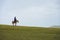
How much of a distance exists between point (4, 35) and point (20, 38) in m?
2.33

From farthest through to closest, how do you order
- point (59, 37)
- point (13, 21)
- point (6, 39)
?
point (13, 21), point (59, 37), point (6, 39)

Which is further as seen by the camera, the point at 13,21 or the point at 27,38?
the point at 13,21

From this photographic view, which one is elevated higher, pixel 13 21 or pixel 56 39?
pixel 13 21

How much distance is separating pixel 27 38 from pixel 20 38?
0.74 meters

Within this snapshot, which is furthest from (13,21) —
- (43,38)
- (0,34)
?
(43,38)

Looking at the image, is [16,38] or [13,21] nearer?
[16,38]

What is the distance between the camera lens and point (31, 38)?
20703 millimetres

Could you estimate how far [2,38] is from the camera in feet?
67.6

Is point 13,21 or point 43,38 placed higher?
point 13,21

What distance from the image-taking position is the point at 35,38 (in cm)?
2081

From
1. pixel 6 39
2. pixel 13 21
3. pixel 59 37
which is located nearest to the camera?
pixel 6 39

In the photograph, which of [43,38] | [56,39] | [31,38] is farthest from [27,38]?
[56,39]

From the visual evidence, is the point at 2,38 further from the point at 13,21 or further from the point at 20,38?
the point at 13,21

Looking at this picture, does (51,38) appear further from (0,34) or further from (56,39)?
(0,34)
